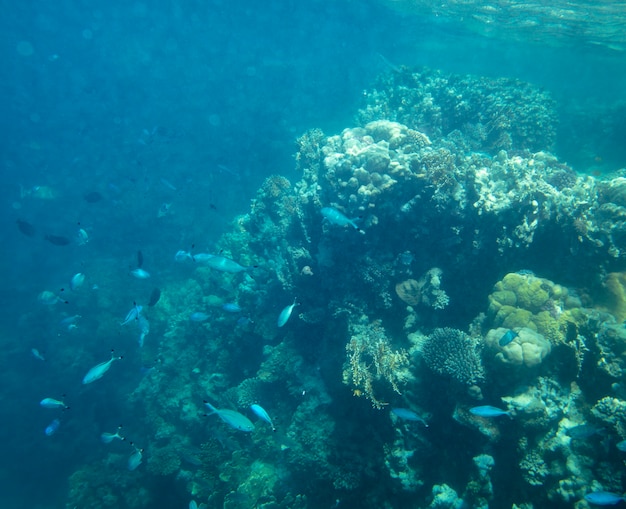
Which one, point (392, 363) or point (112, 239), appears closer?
point (392, 363)

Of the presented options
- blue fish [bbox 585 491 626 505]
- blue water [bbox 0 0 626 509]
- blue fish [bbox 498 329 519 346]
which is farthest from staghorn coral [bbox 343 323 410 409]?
blue fish [bbox 585 491 626 505]

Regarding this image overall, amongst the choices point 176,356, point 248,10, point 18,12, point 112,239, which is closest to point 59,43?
point 18,12

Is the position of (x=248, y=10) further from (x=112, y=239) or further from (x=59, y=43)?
(x=59, y=43)

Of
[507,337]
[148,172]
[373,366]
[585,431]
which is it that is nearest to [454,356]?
[507,337]

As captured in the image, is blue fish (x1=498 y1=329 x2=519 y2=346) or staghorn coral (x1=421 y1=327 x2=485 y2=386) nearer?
blue fish (x1=498 y1=329 x2=519 y2=346)

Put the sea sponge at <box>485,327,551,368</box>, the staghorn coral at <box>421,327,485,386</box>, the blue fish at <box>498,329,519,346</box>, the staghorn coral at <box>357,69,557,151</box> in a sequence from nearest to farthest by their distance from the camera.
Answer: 1. the blue fish at <box>498,329,519,346</box>
2. the sea sponge at <box>485,327,551,368</box>
3. the staghorn coral at <box>421,327,485,386</box>
4. the staghorn coral at <box>357,69,557,151</box>

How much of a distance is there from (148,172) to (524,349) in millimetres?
28946

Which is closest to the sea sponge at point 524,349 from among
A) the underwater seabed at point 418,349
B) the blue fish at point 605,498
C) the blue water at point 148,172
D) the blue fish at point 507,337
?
the underwater seabed at point 418,349

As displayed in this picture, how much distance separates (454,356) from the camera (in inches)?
224

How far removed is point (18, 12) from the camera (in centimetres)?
4562

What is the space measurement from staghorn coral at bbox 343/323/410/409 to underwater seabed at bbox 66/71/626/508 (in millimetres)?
38

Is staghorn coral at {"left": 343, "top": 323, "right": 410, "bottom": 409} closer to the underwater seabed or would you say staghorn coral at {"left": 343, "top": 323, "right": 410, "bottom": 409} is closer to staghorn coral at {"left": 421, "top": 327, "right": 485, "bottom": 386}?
the underwater seabed

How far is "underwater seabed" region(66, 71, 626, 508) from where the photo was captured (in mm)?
5203

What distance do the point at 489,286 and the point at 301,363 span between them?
16.4 feet
